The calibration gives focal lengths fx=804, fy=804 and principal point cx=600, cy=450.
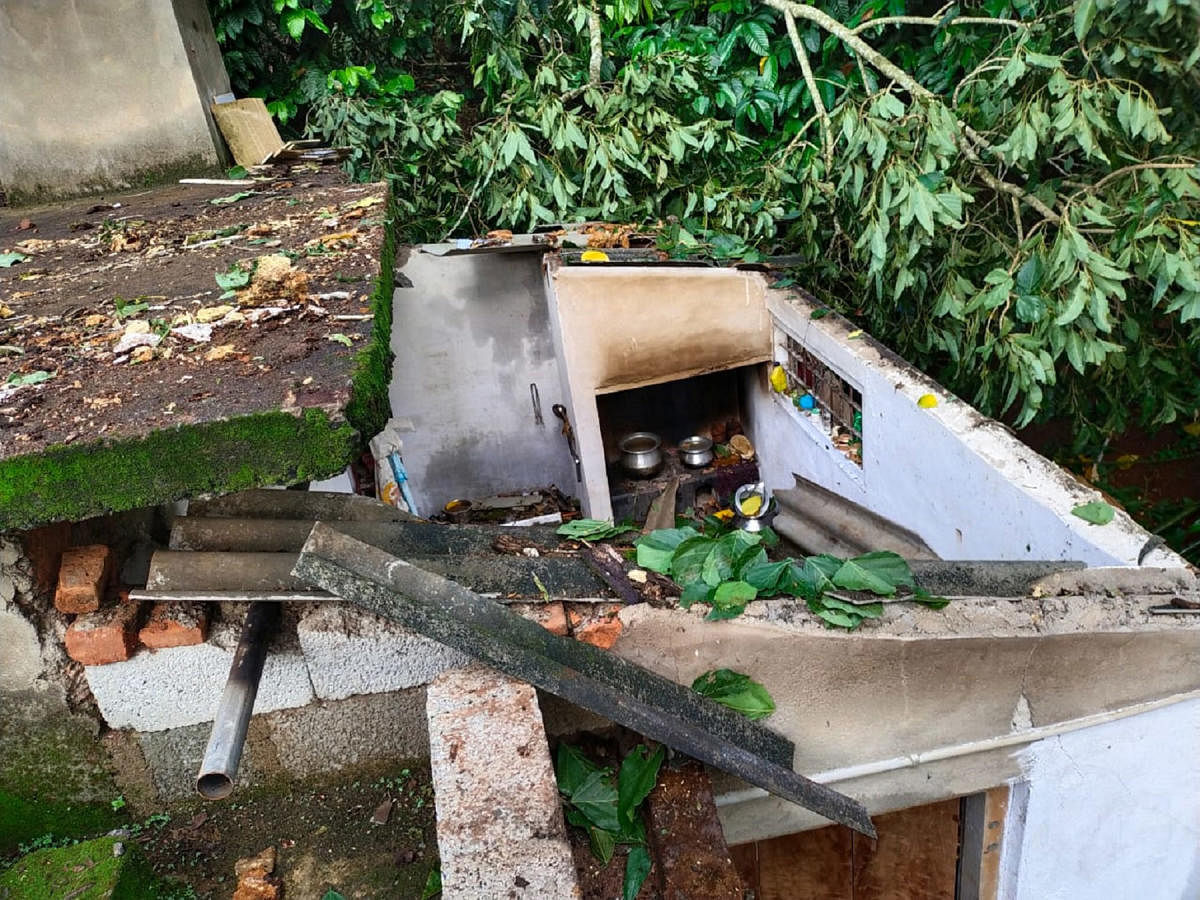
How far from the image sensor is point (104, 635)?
7.33 feet

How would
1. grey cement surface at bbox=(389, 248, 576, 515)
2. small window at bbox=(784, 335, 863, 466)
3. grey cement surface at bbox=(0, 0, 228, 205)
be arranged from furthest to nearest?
grey cement surface at bbox=(389, 248, 576, 515) → small window at bbox=(784, 335, 863, 466) → grey cement surface at bbox=(0, 0, 228, 205)

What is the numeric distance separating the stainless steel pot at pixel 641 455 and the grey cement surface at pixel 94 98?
Answer: 4.37 m

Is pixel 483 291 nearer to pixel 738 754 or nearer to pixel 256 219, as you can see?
pixel 256 219

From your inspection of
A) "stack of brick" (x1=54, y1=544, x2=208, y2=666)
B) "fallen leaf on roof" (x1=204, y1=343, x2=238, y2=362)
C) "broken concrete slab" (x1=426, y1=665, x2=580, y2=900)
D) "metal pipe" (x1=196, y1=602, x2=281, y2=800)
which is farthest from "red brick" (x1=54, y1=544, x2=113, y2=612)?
"broken concrete slab" (x1=426, y1=665, x2=580, y2=900)

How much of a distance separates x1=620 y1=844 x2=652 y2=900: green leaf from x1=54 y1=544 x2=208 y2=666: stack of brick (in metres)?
1.34

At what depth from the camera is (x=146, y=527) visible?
2574 mm

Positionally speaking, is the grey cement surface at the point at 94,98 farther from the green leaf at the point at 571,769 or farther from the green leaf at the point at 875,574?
the green leaf at the point at 875,574

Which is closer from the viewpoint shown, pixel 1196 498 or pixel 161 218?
pixel 161 218

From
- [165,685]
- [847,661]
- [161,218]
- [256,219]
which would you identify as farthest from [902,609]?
[161,218]

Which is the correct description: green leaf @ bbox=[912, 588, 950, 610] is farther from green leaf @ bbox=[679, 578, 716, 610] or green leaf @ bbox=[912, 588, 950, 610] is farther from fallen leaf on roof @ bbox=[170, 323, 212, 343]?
fallen leaf on roof @ bbox=[170, 323, 212, 343]

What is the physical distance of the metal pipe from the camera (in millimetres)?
1737

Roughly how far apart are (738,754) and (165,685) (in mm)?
1669

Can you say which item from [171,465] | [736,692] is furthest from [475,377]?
[171,465]

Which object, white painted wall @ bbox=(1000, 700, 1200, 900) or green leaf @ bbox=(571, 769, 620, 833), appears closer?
green leaf @ bbox=(571, 769, 620, 833)
